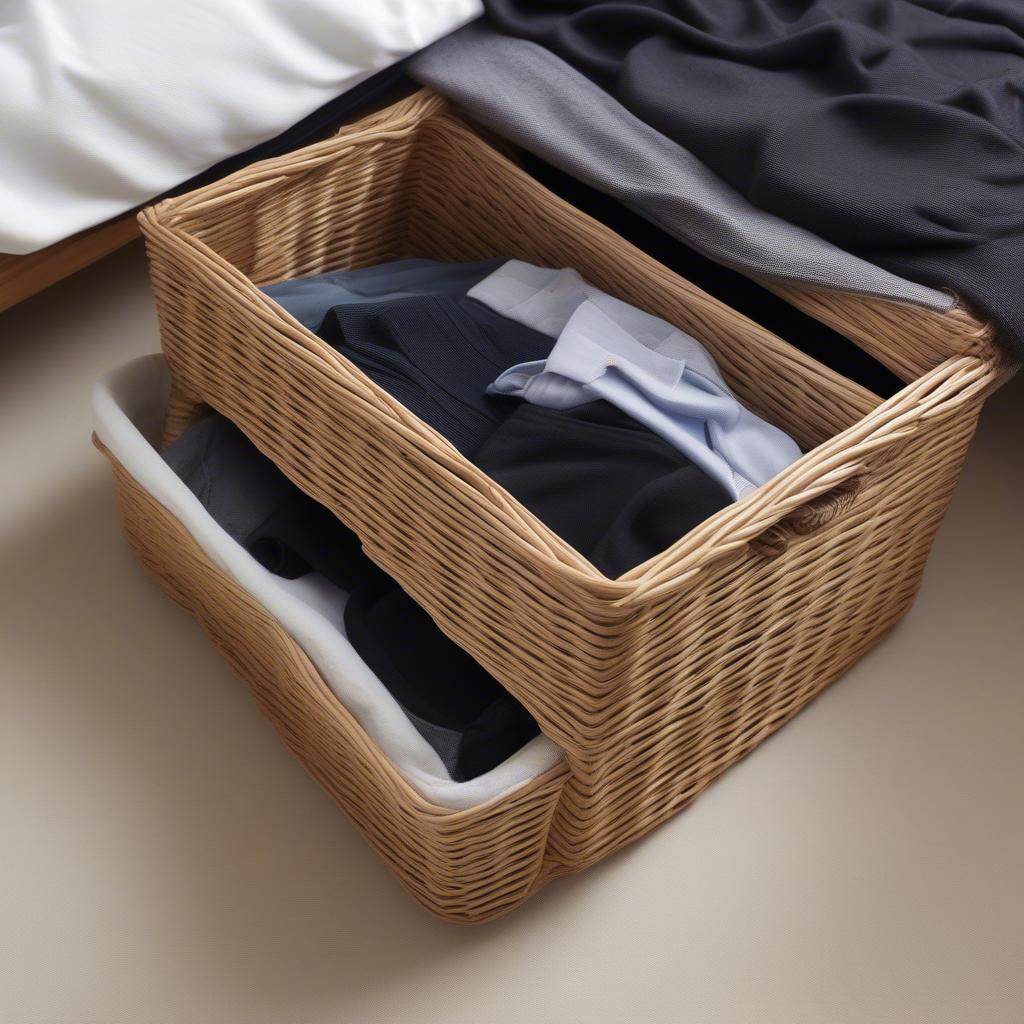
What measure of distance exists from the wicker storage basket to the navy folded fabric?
2.8 inches

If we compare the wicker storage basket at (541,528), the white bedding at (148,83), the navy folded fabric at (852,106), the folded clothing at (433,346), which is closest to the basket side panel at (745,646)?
the wicker storage basket at (541,528)

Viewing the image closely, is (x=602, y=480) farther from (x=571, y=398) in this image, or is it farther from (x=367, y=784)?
(x=367, y=784)

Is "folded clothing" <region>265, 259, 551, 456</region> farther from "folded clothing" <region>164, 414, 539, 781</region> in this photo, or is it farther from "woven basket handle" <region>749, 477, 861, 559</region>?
"woven basket handle" <region>749, 477, 861, 559</region>

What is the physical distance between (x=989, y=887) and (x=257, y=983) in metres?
0.65

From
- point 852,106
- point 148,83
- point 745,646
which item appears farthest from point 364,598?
point 852,106

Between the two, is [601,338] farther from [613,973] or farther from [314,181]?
[613,973]

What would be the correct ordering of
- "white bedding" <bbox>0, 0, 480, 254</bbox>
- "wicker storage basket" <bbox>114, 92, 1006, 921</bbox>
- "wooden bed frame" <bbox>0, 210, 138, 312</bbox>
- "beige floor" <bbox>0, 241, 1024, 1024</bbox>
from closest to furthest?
"wicker storage basket" <bbox>114, 92, 1006, 921</bbox> < "beige floor" <bbox>0, 241, 1024, 1024</bbox> < "white bedding" <bbox>0, 0, 480, 254</bbox> < "wooden bed frame" <bbox>0, 210, 138, 312</bbox>

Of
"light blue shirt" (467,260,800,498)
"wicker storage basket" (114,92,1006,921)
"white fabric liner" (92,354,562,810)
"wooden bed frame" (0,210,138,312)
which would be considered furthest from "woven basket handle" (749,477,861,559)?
"wooden bed frame" (0,210,138,312)

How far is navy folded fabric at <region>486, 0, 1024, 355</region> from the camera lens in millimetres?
1143

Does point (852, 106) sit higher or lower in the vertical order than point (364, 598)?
higher

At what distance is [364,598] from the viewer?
1.14 metres

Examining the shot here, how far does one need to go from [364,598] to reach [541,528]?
294 mm

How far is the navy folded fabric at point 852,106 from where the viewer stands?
1.14 metres

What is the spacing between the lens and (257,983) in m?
1.04
